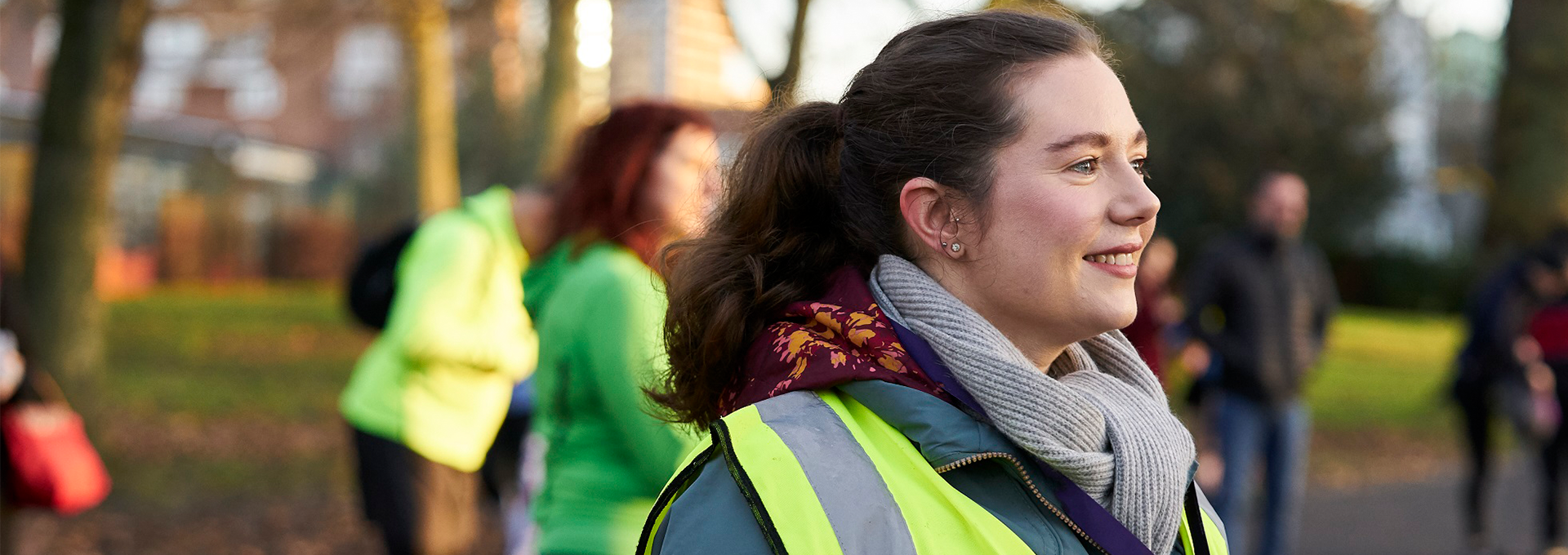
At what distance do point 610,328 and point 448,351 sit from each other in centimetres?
158

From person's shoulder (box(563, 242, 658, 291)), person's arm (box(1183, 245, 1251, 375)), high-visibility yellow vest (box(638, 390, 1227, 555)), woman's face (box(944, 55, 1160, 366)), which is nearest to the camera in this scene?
high-visibility yellow vest (box(638, 390, 1227, 555))

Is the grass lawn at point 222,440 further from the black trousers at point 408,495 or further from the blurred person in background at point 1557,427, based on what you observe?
the blurred person in background at point 1557,427

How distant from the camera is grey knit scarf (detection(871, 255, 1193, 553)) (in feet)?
5.41

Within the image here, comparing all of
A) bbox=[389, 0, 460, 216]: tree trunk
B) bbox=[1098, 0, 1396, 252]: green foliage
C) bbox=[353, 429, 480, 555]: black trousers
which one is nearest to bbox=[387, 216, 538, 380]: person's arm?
bbox=[353, 429, 480, 555]: black trousers

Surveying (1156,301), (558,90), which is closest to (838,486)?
(1156,301)

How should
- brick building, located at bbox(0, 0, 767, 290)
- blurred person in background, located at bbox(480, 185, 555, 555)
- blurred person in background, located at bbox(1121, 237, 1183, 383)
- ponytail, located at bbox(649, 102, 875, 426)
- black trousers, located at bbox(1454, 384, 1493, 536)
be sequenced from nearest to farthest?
ponytail, located at bbox(649, 102, 875, 426)
blurred person in background, located at bbox(480, 185, 555, 555)
brick building, located at bbox(0, 0, 767, 290)
blurred person in background, located at bbox(1121, 237, 1183, 383)
black trousers, located at bbox(1454, 384, 1493, 536)

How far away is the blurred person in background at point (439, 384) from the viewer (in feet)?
14.7

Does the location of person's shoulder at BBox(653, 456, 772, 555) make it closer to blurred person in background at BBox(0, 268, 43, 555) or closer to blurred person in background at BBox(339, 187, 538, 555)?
blurred person in background at BBox(339, 187, 538, 555)

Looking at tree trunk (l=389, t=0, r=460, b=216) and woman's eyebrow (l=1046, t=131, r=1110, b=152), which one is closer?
woman's eyebrow (l=1046, t=131, r=1110, b=152)

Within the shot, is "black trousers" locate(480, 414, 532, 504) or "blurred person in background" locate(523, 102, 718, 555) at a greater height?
"blurred person in background" locate(523, 102, 718, 555)

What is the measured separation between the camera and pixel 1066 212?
5.71 feet

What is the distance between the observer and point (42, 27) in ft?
48.2

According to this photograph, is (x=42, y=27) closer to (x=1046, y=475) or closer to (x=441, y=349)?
(x=441, y=349)

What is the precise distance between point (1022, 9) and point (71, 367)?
8571 millimetres
